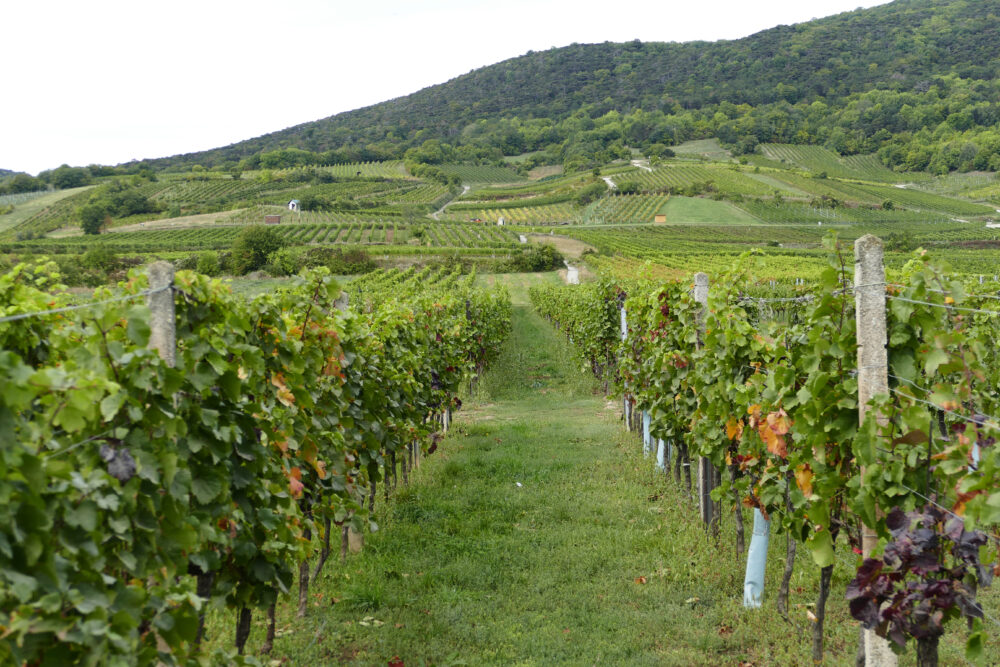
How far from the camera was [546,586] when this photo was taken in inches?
209

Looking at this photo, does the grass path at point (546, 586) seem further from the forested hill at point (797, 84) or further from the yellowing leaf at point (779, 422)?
the forested hill at point (797, 84)

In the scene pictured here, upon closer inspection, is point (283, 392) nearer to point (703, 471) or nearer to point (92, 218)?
point (703, 471)

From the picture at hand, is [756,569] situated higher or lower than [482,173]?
lower

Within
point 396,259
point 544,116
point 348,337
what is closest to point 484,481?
point 348,337

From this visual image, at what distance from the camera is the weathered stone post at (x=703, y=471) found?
252 inches

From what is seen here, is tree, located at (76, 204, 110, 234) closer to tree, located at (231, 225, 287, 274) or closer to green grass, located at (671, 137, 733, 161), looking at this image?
tree, located at (231, 225, 287, 274)

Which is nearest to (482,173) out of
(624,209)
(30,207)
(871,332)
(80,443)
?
(624,209)

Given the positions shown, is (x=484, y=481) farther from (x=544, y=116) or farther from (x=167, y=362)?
(x=544, y=116)

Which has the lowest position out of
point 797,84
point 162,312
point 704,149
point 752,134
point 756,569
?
point 756,569

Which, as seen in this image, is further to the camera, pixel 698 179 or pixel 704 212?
pixel 698 179

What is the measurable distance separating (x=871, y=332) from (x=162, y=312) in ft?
10.3

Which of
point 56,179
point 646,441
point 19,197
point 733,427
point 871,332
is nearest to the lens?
point 871,332

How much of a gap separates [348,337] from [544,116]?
20193 cm

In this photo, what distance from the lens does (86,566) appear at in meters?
2.15
